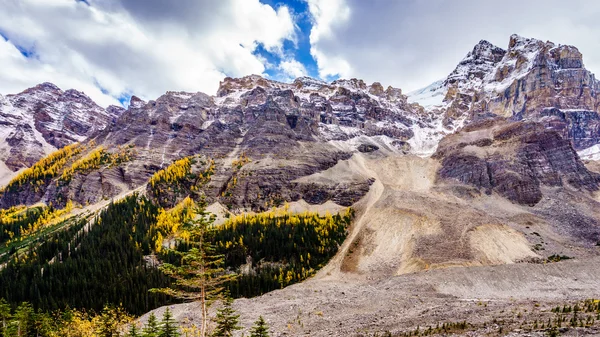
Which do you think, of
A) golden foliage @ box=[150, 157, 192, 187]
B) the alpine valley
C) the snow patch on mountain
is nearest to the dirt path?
the alpine valley

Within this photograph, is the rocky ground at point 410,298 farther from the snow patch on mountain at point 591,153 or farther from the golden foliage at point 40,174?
the golden foliage at point 40,174

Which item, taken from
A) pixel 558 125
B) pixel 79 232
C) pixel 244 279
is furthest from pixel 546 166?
pixel 79 232

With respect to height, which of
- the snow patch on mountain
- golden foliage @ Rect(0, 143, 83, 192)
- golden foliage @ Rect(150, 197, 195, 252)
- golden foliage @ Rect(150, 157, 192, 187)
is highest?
golden foliage @ Rect(0, 143, 83, 192)

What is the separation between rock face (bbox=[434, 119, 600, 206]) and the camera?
124375 mm

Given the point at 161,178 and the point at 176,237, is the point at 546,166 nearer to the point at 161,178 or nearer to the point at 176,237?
the point at 176,237

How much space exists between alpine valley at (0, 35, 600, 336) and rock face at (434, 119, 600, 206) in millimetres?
704

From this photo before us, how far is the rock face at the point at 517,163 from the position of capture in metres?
124

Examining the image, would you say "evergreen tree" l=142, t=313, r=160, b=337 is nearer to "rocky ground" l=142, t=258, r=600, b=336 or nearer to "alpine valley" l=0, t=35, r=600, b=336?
"alpine valley" l=0, t=35, r=600, b=336

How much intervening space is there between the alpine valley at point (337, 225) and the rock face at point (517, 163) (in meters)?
0.70

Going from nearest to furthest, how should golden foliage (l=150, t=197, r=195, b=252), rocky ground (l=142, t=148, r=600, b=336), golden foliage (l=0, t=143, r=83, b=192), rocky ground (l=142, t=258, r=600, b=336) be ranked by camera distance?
rocky ground (l=142, t=148, r=600, b=336) < rocky ground (l=142, t=258, r=600, b=336) < golden foliage (l=150, t=197, r=195, b=252) < golden foliage (l=0, t=143, r=83, b=192)

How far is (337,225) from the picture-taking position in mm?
102250

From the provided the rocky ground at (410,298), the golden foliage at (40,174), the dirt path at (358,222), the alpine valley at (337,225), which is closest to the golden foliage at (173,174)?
the alpine valley at (337,225)

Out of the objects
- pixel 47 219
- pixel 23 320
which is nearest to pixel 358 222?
pixel 23 320

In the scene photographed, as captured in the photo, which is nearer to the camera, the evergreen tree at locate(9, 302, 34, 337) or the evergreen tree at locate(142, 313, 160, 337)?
the evergreen tree at locate(142, 313, 160, 337)
